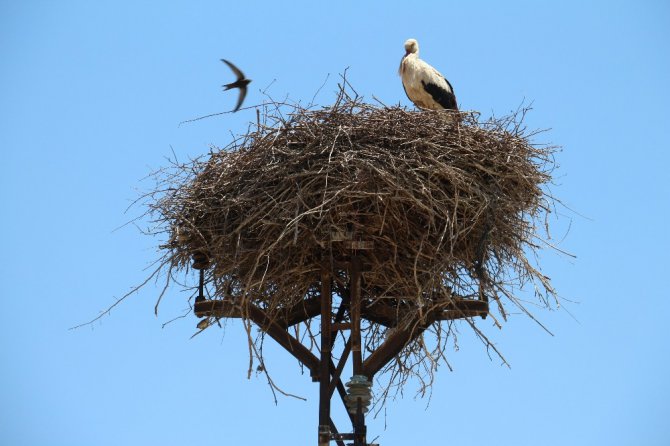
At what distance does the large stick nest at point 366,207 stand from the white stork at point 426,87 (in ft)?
6.91

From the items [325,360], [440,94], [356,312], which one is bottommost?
[325,360]

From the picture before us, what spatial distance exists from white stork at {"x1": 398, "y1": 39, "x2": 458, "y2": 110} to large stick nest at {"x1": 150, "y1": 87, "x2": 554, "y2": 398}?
211 centimetres

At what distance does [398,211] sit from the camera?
859cm

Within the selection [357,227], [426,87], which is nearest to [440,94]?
[426,87]

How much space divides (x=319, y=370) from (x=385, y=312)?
0.93m

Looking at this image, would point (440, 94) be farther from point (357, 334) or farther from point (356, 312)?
point (357, 334)

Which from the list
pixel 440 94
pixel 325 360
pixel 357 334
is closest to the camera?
pixel 357 334

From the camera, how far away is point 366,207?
855cm

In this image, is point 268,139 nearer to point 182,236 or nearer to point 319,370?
point 182,236

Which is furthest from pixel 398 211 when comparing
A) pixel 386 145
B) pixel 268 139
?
pixel 268 139

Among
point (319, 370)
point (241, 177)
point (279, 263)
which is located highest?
point (241, 177)

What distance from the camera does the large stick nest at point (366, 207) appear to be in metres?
8.48

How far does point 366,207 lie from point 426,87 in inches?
131

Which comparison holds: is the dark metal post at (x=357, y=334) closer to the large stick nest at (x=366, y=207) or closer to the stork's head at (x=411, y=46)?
the large stick nest at (x=366, y=207)
